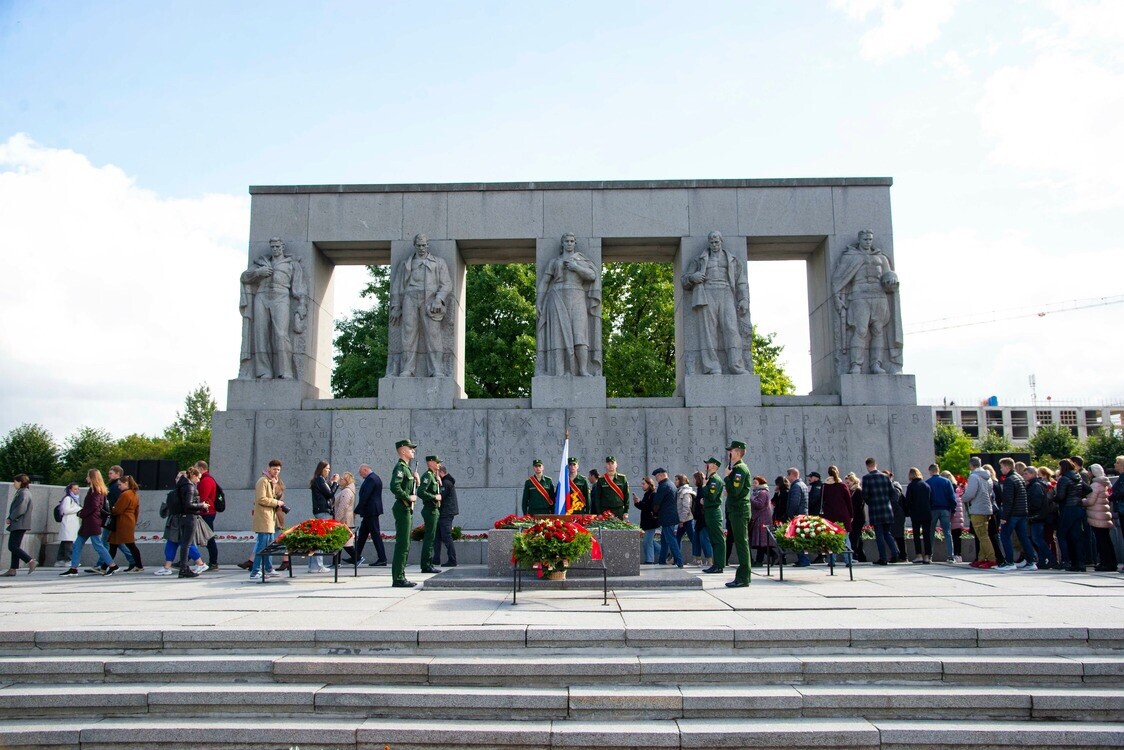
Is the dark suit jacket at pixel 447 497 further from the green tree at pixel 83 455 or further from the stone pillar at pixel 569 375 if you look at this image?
the green tree at pixel 83 455

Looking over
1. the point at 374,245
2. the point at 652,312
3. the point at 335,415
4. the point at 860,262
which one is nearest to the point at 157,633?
the point at 335,415

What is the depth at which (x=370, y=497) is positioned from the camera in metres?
14.2

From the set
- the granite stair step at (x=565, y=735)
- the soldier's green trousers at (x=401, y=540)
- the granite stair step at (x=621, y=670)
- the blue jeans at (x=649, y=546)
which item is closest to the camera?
the granite stair step at (x=565, y=735)

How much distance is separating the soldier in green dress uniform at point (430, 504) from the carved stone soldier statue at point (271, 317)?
7.98 meters

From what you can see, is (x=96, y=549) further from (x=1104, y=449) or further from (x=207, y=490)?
(x=1104, y=449)

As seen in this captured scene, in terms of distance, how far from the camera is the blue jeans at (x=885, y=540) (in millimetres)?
15242

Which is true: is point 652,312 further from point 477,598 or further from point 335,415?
point 477,598

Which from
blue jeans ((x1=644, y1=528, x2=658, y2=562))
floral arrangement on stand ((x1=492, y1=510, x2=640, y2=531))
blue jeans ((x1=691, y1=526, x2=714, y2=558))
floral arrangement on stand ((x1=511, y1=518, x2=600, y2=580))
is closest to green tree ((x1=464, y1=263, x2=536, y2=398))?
blue jeans ((x1=644, y1=528, x2=658, y2=562))

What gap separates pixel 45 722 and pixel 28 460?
6574 cm

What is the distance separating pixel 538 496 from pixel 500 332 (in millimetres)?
22167

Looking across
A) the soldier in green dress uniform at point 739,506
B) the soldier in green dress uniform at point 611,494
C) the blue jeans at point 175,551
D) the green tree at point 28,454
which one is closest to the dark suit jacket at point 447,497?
the soldier in green dress uniform at point 611,494

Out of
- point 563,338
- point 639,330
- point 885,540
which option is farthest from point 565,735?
point 639,330

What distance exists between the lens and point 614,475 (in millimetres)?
14789

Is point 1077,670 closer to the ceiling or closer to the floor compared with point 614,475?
closer to the floor
